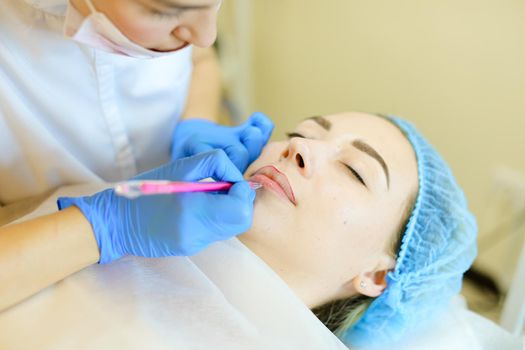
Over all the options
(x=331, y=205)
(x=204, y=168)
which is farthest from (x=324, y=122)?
(x=204, y=168)

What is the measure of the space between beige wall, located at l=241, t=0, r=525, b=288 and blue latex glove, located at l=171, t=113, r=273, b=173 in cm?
78

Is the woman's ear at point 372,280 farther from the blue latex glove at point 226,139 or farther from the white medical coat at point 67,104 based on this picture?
the white medical coat at point 67,104

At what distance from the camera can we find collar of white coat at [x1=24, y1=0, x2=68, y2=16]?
986 mm

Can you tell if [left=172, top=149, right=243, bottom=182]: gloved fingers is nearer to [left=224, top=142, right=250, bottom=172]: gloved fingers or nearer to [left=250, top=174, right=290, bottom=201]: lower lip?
[left=250, top=174, right=290, bottom=201]: lower lip

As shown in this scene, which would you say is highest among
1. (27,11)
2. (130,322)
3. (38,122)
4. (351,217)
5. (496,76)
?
(27,11)

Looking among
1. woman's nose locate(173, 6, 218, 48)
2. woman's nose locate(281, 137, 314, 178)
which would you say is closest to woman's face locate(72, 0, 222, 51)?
woman's nose locate(173, 6, 218, 48)

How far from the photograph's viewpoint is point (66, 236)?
0.90 m

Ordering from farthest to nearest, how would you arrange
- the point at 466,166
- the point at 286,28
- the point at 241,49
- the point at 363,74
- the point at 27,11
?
the point at 241,49, the point at 286,28, the point at 363,74, the point at 466,166, the point at 27,11

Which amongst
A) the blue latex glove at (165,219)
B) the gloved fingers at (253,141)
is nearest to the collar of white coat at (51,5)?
the blue latex glove at (165,219)

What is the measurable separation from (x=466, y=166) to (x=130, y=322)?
1.37 m

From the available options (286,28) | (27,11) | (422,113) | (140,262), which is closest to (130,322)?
(140,262)

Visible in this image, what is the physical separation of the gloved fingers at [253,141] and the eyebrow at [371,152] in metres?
0.26

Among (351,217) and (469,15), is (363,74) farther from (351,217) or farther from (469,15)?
(351,217)

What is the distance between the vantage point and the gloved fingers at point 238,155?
1.23 metres
